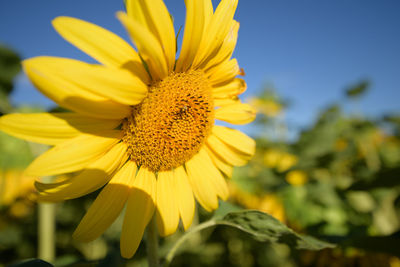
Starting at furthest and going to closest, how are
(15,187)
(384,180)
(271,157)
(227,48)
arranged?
(271,157)
(15,187)
(384,180)
(227,48)

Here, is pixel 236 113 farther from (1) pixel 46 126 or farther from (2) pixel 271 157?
(2) pixel 271 157

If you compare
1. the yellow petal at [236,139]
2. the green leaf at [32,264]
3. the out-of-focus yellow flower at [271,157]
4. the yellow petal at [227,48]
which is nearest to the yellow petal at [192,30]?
the yellow petal at [227,48]

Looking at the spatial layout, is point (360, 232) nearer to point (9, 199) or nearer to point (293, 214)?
point (293, 214)

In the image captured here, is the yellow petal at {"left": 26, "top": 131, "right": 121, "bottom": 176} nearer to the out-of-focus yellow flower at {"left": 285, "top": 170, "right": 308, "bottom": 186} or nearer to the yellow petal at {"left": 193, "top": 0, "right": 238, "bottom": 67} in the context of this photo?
the yellow petal at {"left": 193, "top": 0, "right": 238, "bottom": 67}

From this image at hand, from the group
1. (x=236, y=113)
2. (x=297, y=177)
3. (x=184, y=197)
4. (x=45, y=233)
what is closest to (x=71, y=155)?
(x=184, y=197)

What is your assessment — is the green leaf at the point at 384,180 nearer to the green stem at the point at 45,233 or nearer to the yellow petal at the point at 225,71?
the yellow petal at the point at 225,71

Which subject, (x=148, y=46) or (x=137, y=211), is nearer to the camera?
(x=148, y=46)
